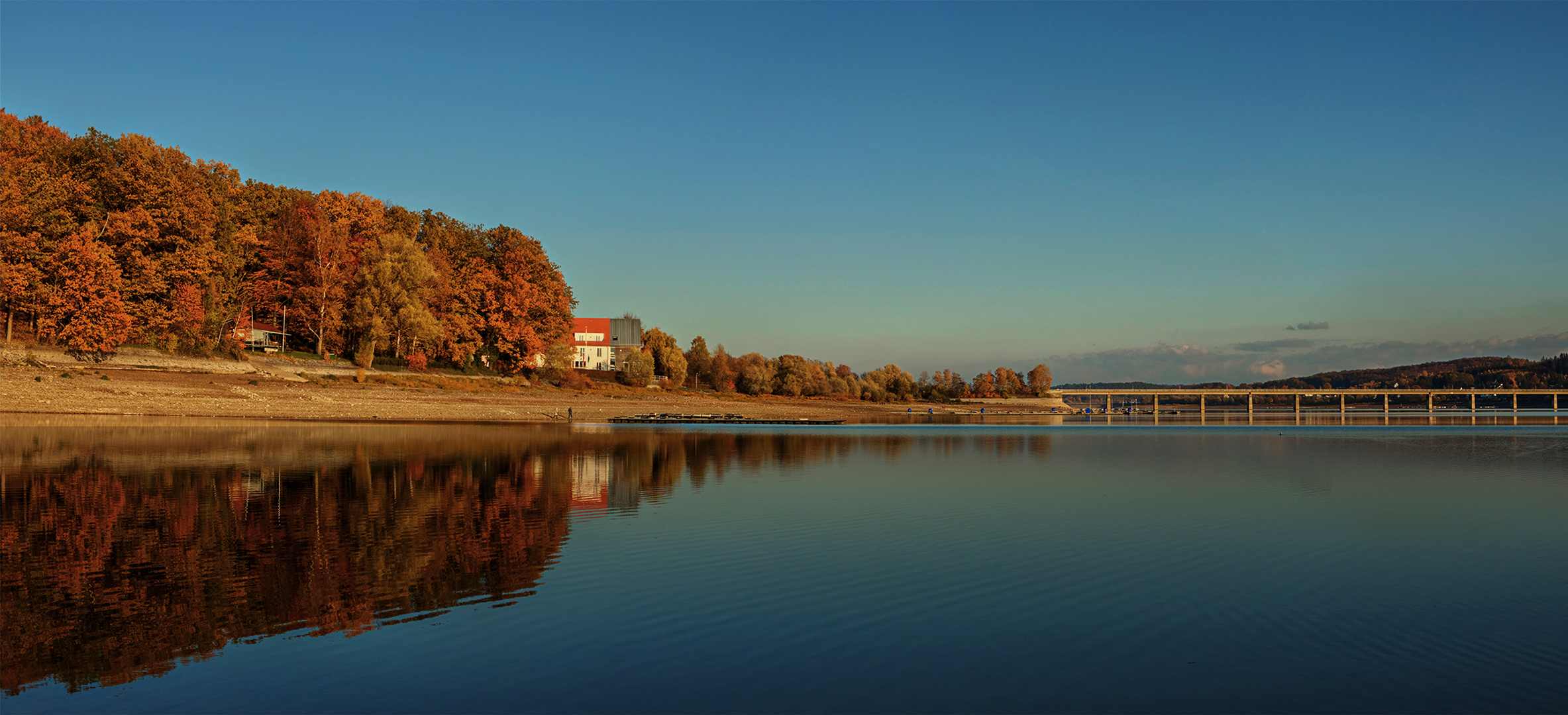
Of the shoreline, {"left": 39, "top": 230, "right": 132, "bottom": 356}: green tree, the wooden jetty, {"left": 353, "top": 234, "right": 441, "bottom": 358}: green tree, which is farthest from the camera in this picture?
the wooden jetty

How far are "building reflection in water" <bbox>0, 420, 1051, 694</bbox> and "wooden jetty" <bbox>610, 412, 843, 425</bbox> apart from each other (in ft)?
116

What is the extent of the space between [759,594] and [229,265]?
59898mm

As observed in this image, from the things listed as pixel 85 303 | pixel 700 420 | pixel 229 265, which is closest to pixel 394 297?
pixel 229 265

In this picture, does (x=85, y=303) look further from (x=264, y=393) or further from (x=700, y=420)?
(x=700, y=420)

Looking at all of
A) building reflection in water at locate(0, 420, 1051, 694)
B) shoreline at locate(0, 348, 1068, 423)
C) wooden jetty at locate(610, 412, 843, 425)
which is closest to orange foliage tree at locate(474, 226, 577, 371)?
shoreline at locate(0, 348, 1068, 423)

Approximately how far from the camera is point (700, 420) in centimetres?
7300

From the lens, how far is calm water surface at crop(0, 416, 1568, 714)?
6.84 meters

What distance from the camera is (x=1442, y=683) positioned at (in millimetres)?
7074

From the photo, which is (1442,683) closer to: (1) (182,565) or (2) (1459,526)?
(2) (1459,526)

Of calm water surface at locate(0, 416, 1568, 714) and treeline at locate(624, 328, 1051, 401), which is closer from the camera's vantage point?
calm water surface at locate(0, 416, 1568, 714)

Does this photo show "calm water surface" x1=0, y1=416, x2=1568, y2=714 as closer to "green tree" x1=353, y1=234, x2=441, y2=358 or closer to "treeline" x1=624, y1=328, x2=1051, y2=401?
"green tree" x1=353, y1=234, x2=441, y2=358

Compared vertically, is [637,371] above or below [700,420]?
above

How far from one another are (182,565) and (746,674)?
27.1 ft

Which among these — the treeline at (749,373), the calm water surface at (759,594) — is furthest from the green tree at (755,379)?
the calm water surface at (759,594)
